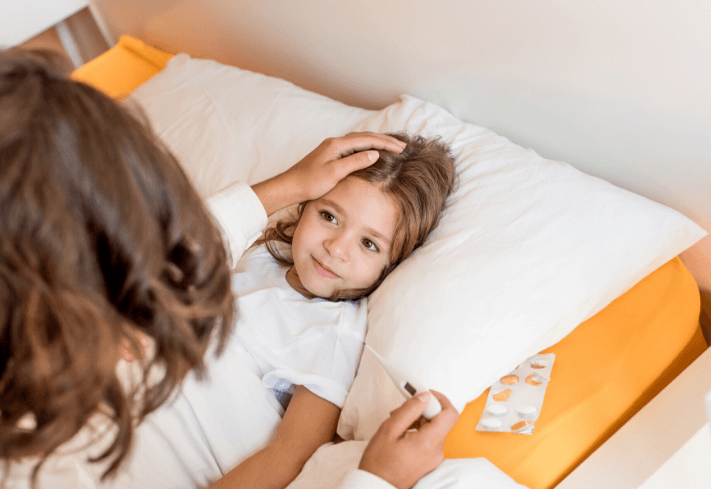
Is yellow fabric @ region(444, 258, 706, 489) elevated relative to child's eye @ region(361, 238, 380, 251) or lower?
lower

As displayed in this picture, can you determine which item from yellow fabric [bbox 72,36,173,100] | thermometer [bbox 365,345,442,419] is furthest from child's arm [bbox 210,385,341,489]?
yellow fabric [bbox 72,36,173,100]

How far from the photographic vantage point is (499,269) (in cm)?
84

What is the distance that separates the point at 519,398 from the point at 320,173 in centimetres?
48

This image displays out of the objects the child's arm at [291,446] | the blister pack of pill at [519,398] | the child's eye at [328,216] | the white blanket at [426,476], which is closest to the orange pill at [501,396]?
the blister pack of pill at [519,398]

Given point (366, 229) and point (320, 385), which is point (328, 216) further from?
point (320, 385)

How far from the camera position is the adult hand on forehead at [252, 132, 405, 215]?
37.4 inches

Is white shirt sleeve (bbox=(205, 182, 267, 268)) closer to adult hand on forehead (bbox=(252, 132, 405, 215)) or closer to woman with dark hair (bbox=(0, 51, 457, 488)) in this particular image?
adult hand on forehead (bbox=(252, 132, 405, 215))

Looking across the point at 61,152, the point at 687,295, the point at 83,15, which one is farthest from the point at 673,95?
the point at 83,15

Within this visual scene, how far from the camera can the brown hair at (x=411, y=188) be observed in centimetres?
97

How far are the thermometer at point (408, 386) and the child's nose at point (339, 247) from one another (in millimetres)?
247

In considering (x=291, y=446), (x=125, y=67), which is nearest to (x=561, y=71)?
(x=291, y=446)

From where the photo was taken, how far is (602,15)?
866 millimetres

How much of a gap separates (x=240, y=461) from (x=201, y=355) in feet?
Result: 1.43

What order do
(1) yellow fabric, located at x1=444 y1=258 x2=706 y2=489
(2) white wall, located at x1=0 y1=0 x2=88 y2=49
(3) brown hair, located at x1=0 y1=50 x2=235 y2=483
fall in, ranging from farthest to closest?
(2) white wall, located at x1=0 y1=0 x2=88 y2=49 → (1) yellow fabric, located at x1=444 y1=258 x2=706 y2=489 → (3) brown hair, located at x1=0 y1=50 x2=235 y2=483
